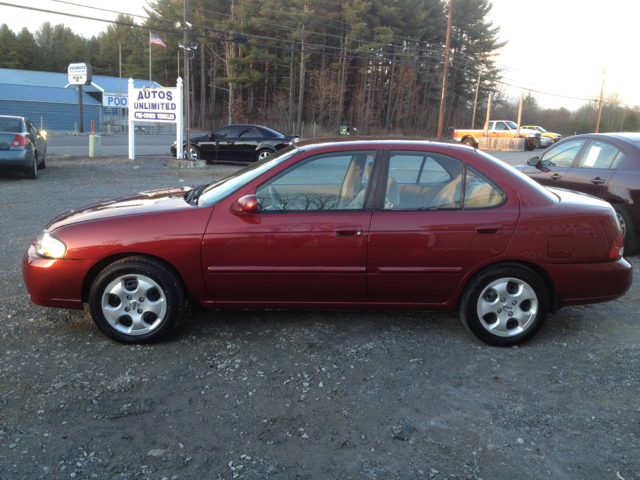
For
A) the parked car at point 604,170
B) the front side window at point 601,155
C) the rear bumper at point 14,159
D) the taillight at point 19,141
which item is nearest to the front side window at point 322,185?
the parked car at point 604,170

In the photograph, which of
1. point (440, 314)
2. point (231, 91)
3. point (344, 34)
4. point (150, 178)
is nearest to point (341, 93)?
point (344, 34)

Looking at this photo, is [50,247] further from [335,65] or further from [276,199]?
[335,65]

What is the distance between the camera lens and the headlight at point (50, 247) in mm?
3957

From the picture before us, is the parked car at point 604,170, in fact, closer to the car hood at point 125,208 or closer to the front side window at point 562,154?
the front side window at point 562,154

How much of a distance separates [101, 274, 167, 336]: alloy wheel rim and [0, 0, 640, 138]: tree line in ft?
133

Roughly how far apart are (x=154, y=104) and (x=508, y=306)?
1761 cm

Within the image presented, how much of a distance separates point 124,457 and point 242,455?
0.59m

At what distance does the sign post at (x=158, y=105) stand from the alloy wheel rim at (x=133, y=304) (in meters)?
15.4

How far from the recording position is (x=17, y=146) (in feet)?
41.5

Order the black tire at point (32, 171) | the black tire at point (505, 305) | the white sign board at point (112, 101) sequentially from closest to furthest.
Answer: the black tire at point (505, 305), the black tire at point (32, 171), the white sign board at point (112, 101)

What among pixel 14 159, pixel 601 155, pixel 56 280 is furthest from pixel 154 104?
pixel 56 280

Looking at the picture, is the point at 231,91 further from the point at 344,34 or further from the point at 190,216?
the point at 190,216

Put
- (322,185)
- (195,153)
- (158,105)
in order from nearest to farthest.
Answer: (322,185) < (158,105) < (195,153)

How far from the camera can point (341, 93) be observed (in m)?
52.9
